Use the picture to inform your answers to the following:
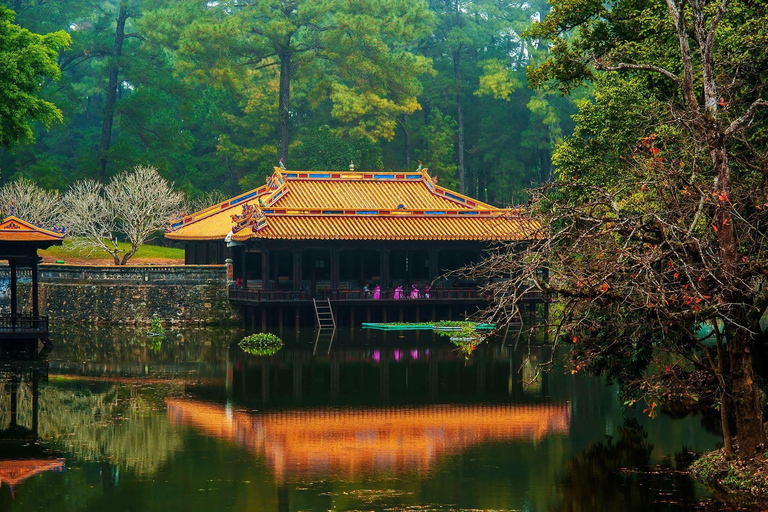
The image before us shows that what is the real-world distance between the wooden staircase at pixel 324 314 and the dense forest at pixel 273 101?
23.0 m

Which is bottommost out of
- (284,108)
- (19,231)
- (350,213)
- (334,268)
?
(334,268)

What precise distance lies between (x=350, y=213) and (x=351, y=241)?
4.52 ft

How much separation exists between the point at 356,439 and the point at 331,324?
22.4m

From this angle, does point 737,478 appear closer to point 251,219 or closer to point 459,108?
point 251,219

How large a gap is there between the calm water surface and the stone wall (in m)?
11.1

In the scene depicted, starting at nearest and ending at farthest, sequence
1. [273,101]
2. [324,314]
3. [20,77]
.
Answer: [20,77], [324,314], [273,101]

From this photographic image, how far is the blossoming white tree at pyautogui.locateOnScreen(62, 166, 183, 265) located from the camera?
52.6m

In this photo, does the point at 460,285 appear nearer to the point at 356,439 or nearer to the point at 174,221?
the point at 174,221

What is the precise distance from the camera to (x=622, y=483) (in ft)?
59.2

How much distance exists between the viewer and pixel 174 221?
166 feet

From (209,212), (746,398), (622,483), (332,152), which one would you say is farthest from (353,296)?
(746,398)

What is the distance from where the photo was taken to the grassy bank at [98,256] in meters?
53.4

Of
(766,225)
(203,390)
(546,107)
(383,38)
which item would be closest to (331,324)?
(203,390)

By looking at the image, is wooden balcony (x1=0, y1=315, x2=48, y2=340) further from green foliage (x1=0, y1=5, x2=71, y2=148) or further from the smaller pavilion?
green foliage (x1=0, y1=5, x2=71, y2=148)
